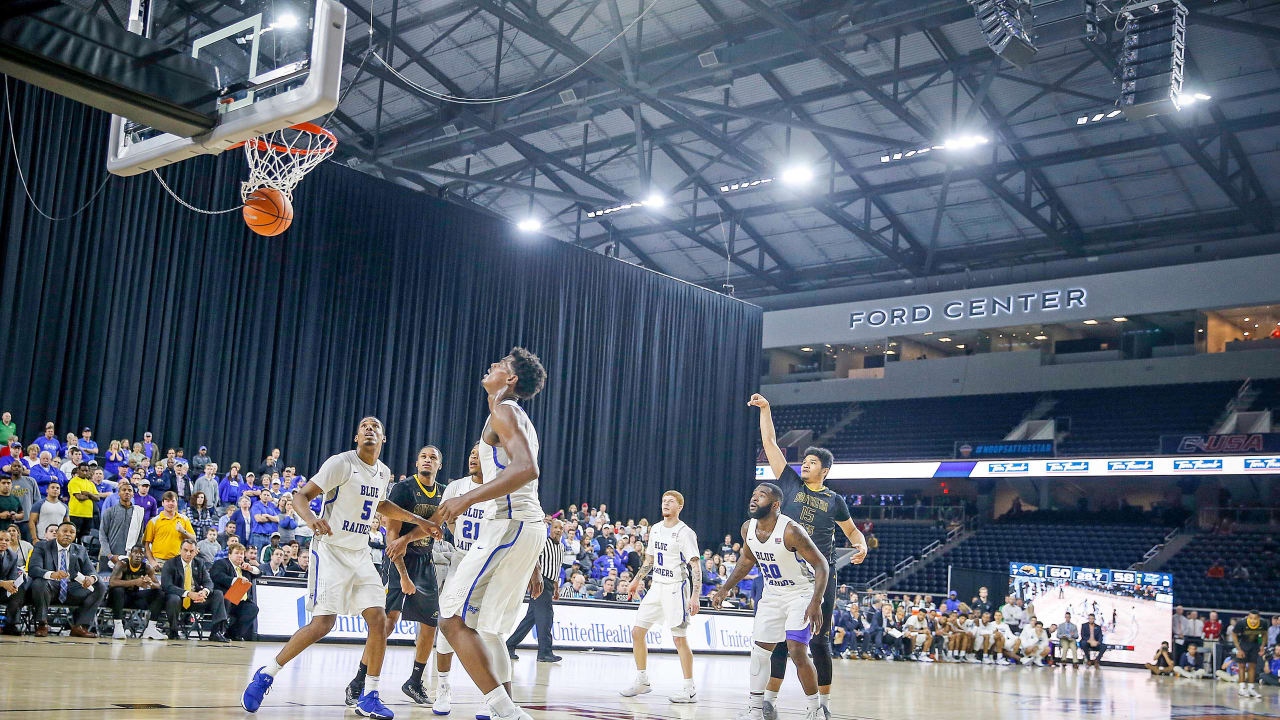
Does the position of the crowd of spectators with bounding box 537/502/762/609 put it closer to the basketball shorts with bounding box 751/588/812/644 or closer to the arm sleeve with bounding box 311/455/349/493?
the basketball shorts with bounding box 751/588/812/644

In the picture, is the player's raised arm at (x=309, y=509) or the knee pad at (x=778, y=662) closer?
the player's raised arm at (x=309, y=509)

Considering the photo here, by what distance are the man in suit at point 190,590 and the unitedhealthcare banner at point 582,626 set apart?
651 mm

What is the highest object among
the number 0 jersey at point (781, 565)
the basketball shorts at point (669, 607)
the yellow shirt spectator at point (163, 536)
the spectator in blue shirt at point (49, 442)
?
the spectator in blue shirt at point (49, 442)

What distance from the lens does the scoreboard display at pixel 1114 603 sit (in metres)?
23.7

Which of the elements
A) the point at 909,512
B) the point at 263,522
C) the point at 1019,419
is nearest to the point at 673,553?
the point at 263,522

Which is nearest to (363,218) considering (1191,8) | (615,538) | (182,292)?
(182,292)

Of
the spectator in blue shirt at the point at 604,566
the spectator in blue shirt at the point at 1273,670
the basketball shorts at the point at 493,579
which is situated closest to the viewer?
the basketball shorts at the point at 493,579

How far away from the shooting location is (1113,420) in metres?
31.8

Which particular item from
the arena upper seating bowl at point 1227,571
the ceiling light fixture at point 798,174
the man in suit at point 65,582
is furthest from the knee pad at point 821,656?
the arena upper seating bowl at point 1227,571

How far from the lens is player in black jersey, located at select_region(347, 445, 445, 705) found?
7.40 m

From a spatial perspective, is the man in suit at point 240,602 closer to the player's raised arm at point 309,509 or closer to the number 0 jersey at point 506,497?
the player's raised arm at point 309,509

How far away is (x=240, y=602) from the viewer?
43.4 feet

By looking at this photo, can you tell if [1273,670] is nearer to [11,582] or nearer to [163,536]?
[163,536]

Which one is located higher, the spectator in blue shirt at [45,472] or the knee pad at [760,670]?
the spectator in blue shirt at [45,472]
